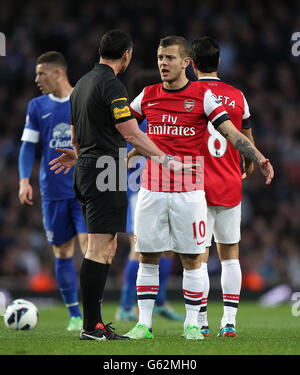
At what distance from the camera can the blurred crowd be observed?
12.8m

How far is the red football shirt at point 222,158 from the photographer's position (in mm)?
5379

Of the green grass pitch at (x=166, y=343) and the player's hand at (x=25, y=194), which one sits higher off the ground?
the player's hand at (x=25, y=194)

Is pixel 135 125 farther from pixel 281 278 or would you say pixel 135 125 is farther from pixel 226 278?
pixel 281 278

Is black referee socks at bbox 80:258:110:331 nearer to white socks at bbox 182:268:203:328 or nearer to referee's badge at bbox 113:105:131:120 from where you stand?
white socks at bbox 182:268:203:328

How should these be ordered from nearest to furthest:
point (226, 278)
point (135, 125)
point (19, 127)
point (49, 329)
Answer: point (135, 125), point (226, 278), point (49, 329), point (19, 127)

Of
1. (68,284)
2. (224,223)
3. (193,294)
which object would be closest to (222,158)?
(224,223)

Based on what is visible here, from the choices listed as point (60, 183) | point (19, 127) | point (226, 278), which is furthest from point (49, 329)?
point (19, 127)

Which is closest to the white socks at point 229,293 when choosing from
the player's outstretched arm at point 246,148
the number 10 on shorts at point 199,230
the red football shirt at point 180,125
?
the number 10 on shorts at point 199,230

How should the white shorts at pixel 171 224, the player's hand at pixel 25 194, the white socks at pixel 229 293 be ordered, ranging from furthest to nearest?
the player's hand at pixel 25 194 → the white socks at pixel 229 293 → the white shorts at pixel 171 224

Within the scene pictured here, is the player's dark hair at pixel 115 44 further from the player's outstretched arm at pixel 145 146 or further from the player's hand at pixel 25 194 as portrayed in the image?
the player's hand at pixel 25 194

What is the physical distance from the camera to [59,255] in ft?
22.0

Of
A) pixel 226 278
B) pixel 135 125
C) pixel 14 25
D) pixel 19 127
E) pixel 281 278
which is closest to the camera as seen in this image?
pixel 135 125

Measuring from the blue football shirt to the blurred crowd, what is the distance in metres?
5.56

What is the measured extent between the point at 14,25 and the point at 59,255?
10.2 m
